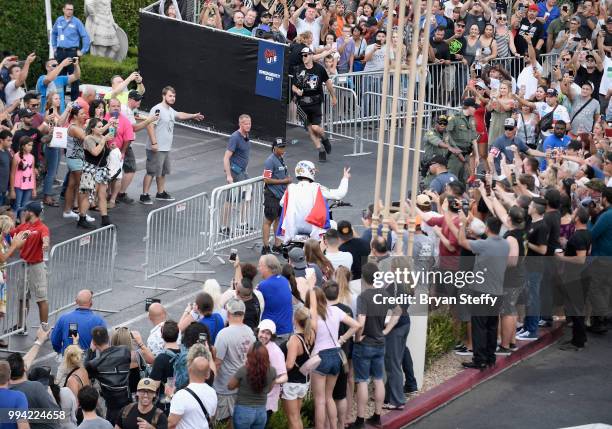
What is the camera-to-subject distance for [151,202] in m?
21.5

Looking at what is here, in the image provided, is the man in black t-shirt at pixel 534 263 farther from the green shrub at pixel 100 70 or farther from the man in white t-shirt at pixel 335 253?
the green shrub at pixel 100 70

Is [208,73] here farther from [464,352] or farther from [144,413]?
[144,413]

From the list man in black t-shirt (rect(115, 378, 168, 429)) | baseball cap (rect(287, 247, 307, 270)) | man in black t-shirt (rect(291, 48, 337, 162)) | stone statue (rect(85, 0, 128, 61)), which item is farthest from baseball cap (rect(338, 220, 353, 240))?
stone statue (rect(85, 0, 128, 61))

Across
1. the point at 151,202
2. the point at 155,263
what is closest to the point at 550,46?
the point at 151,202

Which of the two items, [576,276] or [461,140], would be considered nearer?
[576,276]

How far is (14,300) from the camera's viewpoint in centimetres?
1634

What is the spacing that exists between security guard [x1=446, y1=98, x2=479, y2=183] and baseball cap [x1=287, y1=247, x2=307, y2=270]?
6.10 metres

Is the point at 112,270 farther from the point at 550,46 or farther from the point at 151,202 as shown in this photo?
the point at 550,46

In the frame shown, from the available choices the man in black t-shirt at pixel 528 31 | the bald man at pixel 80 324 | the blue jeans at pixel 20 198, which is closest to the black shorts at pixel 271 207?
the blue jeans at pixel 20 198

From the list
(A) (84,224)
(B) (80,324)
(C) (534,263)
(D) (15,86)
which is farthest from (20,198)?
(C) (534,263)

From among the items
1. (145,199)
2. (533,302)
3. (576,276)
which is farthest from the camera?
(145,199)

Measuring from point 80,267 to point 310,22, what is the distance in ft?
33.8

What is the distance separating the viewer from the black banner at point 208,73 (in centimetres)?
2417

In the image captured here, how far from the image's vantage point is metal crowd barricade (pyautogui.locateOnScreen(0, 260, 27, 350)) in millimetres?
16188
